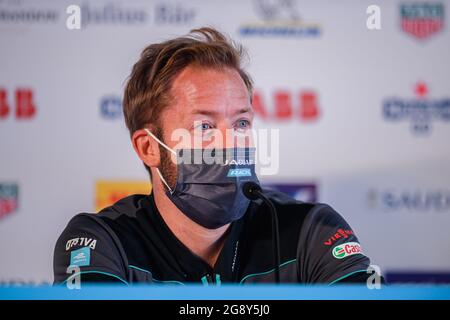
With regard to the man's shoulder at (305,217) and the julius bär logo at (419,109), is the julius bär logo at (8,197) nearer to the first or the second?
the man's shoulder at (305,217)

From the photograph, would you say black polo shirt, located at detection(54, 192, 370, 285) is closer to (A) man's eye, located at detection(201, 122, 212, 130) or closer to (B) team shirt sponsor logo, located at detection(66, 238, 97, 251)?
(B) team shirt sponsor logo, located at detection(66, 238, 97, 251)

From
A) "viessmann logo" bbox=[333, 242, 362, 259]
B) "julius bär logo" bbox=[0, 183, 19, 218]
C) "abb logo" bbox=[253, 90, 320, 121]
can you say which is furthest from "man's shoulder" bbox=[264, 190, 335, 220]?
"julius bär logo" bbox=[0, 183, 19, 218]

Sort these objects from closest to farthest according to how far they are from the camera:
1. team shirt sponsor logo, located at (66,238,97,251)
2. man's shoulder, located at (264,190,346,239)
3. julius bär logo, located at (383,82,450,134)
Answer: team shirt sponsor logo, located at (66,238,97,251) < man's shoulder, located at (264,190,346,239) < julius bär logo, located at (383,82,450,134)

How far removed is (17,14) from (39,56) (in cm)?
15

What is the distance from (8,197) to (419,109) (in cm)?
132

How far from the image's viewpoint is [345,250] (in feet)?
4.92

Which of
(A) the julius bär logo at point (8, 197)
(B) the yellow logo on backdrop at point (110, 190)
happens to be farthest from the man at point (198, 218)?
(A) the julius bär logo at point (8, 197)

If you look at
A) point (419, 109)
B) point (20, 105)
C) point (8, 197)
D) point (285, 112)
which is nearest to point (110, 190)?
point (8, 197)

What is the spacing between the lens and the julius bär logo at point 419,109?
6.90ft

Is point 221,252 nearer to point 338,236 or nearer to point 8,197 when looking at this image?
point 338,236

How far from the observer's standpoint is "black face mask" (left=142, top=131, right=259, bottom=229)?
1456 mm

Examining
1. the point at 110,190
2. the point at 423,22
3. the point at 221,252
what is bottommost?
the point at 221,252

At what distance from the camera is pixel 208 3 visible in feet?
6.53
